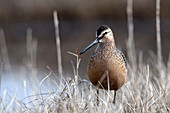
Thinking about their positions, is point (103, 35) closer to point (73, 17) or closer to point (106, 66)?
point (106, 66)

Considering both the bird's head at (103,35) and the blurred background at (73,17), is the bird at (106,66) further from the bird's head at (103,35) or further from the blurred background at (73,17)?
the blurred background at (73,17)

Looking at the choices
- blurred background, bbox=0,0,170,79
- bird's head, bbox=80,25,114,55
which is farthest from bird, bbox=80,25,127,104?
blurred background, bbox=0,0,170,79

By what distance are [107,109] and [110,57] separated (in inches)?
32.0

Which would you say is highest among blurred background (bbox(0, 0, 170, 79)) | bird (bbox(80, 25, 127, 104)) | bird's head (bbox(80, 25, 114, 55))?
blurred background (bbox(0, 0, 170, 79))

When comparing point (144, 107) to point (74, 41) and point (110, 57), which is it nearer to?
point (110, 57)

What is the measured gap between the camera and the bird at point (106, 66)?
3943 millimetres

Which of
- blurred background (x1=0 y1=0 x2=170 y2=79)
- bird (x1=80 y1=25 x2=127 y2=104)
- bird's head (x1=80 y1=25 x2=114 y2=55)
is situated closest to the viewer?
bird (x1=80 y1=25 x2=127 y2=104)

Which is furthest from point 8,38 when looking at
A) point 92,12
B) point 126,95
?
point 126,95

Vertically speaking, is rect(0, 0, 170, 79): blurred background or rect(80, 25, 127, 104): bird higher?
rect(0, 0, 170, 79): blurred background

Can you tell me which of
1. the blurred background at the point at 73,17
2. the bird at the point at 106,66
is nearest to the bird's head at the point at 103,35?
the bird at the point at 106,66

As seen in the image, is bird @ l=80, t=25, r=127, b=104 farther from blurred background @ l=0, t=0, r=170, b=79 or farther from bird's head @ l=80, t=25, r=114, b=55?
blurred background @ l=0, t=0, r=170, b=79

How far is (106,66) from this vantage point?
13.0 ft

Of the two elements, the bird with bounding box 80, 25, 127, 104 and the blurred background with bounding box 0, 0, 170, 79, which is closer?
the bird with bounding box 80, 25, 127, 104

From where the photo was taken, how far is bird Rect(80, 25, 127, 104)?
3.94 meters
